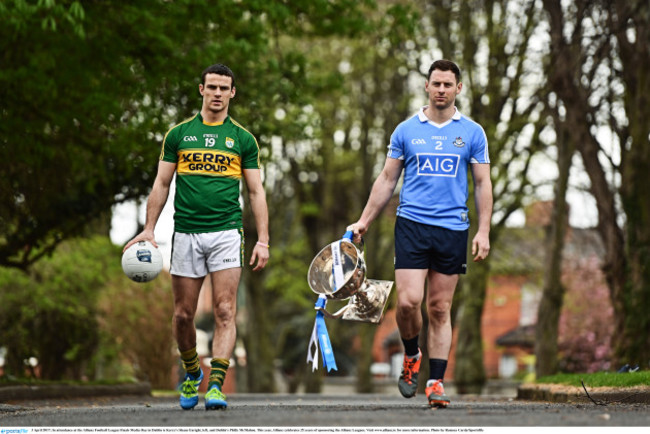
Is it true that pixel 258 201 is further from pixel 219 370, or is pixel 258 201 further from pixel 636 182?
pixel 636 182

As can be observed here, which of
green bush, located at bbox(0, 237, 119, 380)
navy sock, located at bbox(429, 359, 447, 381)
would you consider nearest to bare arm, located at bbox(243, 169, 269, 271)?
navy sock, located at bbox(429, 359, 447, 381)

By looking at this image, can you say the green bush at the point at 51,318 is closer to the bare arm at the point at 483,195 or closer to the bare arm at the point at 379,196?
the bare arm at the point at 379,196

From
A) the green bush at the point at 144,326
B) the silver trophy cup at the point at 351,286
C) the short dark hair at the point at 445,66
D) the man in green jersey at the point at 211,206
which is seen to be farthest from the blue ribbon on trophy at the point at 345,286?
the green bush at the point at 144,326

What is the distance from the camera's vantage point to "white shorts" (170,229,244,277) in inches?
307

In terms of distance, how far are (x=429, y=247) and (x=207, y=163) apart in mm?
1816

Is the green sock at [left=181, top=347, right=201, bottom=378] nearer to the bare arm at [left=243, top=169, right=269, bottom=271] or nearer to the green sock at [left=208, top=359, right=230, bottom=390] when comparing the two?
the green sock at [left=208, top=359, right=230, bottom=390]

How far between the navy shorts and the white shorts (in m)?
1.27

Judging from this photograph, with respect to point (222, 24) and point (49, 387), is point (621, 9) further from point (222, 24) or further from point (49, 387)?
point (49, 387)

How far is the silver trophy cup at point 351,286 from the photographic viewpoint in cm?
855

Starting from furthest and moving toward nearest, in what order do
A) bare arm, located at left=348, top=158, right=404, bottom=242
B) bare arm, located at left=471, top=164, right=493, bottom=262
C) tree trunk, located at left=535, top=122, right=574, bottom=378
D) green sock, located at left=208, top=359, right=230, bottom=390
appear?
tree trunk, located at left=535, top=122, right=574, bottom=378 → bare arm, located at left=348, top=158, right=404, bottom=242 → bare arm, located at left=471, top=164, right=493, bottom=262 → green sock, located at left=208, top=359, right=230, bottom=390

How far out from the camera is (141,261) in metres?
8.03

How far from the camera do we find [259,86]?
1838 cm

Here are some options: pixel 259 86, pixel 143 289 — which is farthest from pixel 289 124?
pixel 143 289

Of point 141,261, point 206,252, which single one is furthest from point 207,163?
point 141,261
